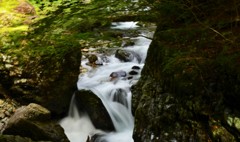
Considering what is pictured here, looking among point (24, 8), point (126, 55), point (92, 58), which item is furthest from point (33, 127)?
point (24, 8)

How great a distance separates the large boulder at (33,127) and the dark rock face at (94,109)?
114cm

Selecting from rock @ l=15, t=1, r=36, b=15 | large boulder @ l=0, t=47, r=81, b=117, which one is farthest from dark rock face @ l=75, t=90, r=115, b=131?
rock @ l=15, t=1, r=36, b=15

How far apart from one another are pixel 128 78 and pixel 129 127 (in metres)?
1.91

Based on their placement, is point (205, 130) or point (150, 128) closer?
point (205, 130)

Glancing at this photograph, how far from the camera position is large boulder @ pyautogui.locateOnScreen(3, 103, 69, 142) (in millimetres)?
6355

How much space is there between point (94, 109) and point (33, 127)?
1690mm

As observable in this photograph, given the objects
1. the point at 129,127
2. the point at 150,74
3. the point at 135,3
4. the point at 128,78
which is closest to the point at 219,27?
the point at 135,3

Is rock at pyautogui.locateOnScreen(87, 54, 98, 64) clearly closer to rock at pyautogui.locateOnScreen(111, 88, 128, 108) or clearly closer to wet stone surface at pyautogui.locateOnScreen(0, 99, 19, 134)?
rock at pyautogui.locateOnScreen(111, 88, 128, 108)

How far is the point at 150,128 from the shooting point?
14.7 feet

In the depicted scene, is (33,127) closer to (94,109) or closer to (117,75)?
(94,109)

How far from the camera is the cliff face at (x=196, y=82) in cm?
379

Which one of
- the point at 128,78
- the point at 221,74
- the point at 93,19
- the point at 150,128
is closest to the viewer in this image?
the point at 221,74

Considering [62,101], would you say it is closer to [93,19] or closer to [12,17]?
[12,17]

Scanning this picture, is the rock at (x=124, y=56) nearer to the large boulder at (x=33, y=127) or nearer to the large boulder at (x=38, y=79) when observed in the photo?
the large boulder at (x=38, y=79)
